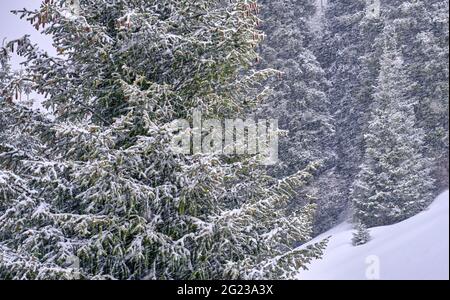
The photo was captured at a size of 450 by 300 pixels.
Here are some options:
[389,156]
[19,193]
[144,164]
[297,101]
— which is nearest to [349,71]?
[297,101]

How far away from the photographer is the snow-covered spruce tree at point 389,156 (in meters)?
14.9

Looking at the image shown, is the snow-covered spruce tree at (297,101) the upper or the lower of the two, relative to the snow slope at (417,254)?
upper

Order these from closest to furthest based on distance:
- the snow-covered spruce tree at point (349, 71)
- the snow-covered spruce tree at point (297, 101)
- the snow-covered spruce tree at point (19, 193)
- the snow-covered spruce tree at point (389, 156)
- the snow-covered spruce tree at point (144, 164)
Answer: the snow-covered spruce tree at point (19, 193), the snow-covered spruce tree at point (144, 164), the snow-covered spruce tree at point (389, 156), the snow-covered spruce tree at point (349, 71), the snow-covered spruce tree at point (297, 101)

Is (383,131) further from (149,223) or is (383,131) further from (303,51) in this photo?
(149,223)

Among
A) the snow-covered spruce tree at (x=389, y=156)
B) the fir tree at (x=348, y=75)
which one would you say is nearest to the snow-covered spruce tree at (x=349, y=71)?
the fir tree at (x=348, y=75)

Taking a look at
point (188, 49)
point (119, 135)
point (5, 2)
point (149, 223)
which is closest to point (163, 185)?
point (149, 223)

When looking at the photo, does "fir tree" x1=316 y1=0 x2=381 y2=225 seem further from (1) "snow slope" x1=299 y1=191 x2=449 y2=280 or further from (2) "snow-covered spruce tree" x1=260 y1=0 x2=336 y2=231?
(1) "snow slope" x1=299 y1=191 x2=449 y2=280

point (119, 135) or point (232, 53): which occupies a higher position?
point (232, 53)

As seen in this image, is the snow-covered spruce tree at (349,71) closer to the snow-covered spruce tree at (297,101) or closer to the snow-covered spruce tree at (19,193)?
the snow-covered spruce tree at (297,101)

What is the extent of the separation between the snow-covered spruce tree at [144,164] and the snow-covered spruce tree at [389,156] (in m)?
8.84
